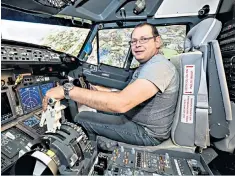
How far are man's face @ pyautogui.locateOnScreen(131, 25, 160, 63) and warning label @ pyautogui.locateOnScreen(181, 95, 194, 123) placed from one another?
46cm

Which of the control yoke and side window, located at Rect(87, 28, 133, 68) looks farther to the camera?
side window, located at Rect(87, 28, 133, 68)

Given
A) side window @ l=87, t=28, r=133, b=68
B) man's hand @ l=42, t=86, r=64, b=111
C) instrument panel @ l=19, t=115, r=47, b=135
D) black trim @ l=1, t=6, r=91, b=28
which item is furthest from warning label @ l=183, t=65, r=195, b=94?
black trim @ l=1, t=6, r=91, b=28

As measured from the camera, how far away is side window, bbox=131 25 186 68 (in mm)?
2955

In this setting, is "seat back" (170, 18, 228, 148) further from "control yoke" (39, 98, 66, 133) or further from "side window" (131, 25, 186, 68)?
"side window" (131, 25, 186, 68)

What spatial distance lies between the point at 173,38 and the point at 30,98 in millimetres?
2288

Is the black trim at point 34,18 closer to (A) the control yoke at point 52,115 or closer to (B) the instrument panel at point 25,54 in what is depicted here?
(B) the instrument panel at point 25,54

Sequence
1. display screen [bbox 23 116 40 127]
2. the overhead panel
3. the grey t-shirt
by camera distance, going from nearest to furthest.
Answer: the grey t-shirt < display screen [bbox 23 116 40 127] < the overhead panel

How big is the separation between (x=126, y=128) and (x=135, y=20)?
209cm

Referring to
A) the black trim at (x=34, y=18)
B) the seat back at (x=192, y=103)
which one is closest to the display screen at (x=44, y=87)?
the black trim at (x=34, y=18)

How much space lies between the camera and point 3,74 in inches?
59.2

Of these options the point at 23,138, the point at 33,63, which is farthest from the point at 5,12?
the point at 23,138

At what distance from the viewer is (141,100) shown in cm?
127

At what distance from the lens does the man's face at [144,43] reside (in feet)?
5.28

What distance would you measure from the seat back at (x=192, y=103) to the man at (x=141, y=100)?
68 mm
